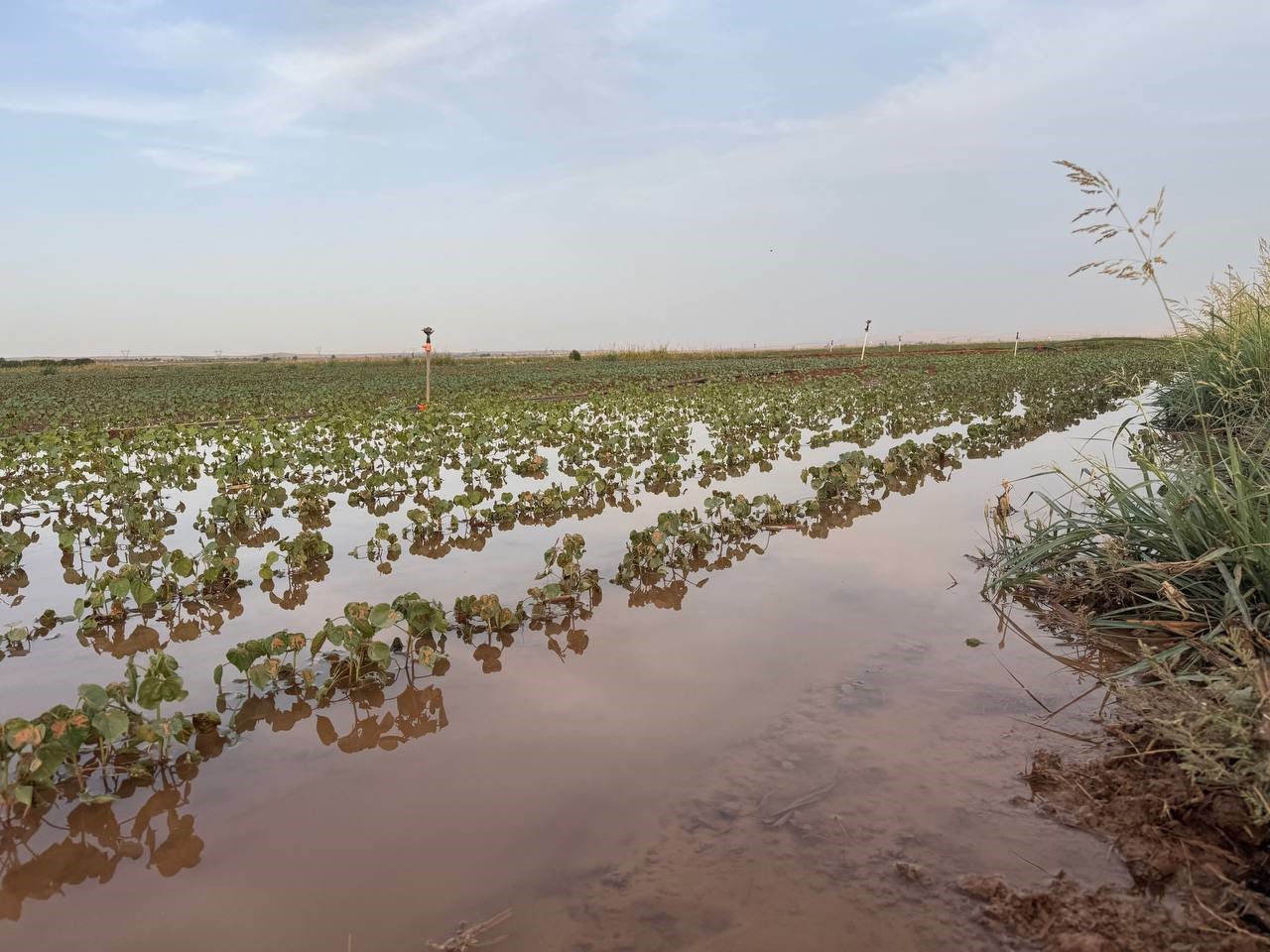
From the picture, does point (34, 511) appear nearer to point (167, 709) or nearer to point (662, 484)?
point (167, 709)

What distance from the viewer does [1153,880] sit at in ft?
8.43

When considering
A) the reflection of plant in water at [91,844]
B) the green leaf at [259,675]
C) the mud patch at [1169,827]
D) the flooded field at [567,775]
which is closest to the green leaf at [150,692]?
the flooded field at [567,775]

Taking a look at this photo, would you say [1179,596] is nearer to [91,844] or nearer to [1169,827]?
[1169,827]

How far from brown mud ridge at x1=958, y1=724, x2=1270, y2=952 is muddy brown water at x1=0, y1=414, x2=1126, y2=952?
Answer: 0.10 meters

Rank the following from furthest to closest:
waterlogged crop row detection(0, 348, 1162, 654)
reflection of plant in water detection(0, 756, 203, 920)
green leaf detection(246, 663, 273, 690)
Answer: waterlogged crop row detection(0, 348, 1162, 654) → green leaf detection(246, 663, 273, 690) → reflection of plant in water detection(0, 756, 203, 920)

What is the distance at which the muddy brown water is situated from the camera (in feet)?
8.46

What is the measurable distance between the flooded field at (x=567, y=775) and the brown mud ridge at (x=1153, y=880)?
10 centimetres

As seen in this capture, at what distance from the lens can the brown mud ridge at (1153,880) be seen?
2.31 meters

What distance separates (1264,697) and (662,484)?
762 centimetres

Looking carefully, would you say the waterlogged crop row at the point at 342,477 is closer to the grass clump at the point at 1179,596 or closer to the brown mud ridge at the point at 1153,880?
the grass clump at the point at 1179,596

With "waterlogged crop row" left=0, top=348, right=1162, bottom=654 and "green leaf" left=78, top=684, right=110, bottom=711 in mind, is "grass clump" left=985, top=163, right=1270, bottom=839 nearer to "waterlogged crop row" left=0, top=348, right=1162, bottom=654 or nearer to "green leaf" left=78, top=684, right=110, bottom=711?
"waterlogged crop row" left=0, top=348, right=1162, bottom=654

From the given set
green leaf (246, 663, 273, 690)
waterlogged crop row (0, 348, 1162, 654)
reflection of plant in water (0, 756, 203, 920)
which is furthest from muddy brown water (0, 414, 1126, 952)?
waterlogged crop row (0, 348, 1162, 654)

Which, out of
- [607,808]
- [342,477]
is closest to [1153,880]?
[607,808]

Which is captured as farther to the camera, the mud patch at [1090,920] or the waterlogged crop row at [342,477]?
the waterlogged crop row at [342,477]
